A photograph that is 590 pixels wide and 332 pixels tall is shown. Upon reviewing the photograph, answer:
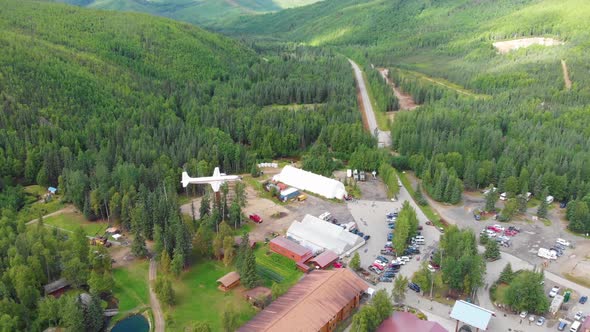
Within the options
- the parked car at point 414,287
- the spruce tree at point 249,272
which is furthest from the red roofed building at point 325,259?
the parked car at point 414,287

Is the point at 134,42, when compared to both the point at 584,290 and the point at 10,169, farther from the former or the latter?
the point at 584,290

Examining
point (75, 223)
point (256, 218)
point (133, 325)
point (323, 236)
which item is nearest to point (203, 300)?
point (133, 325)

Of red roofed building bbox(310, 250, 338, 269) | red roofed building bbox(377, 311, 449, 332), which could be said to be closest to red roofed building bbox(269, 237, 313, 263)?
red roofed building bbox(310, 250, 338, 269)

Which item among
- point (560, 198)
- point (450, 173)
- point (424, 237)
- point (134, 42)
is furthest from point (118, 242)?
point (134, 42)

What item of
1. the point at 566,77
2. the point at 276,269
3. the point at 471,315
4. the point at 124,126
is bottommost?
the point at 276,269

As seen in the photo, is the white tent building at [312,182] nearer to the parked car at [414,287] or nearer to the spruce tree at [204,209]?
the spruce tree at [204,209]

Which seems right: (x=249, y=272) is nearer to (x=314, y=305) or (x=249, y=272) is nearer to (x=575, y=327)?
(x=314, y=305)
